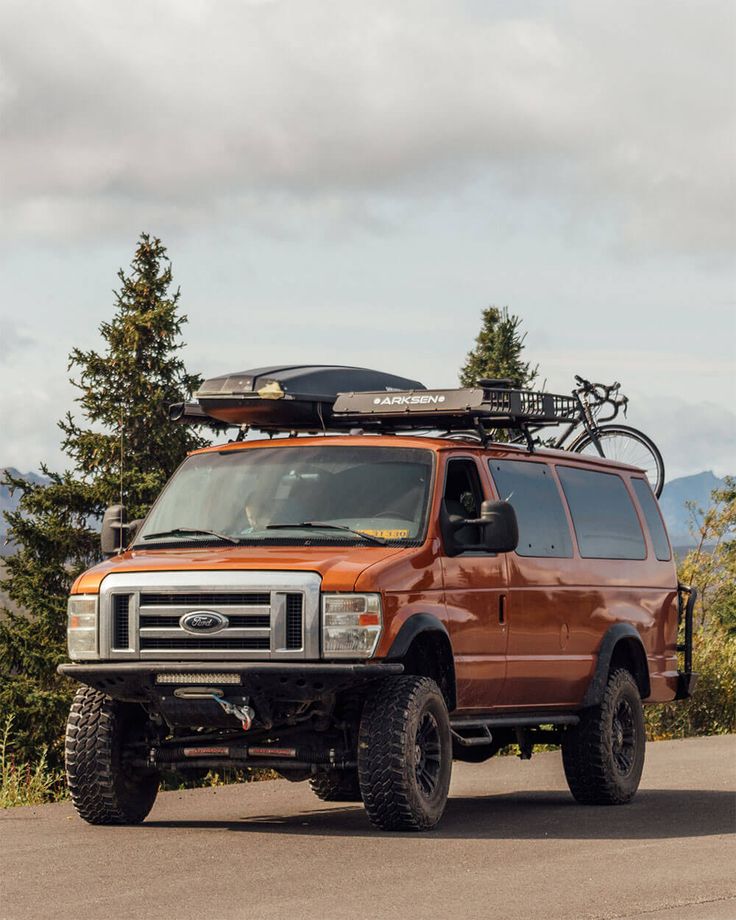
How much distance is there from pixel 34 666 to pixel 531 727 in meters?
29.9

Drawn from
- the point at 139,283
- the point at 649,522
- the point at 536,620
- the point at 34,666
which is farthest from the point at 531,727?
the point at 139,283

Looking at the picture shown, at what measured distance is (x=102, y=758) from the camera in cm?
1141

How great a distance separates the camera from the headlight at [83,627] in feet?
36.9

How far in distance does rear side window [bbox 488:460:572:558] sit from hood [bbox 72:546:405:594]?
177 centimetres

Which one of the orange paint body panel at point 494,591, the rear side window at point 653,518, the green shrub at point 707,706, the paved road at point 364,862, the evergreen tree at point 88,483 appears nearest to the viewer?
the paved road at point 364,862

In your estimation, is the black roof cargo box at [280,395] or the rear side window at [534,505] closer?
the black roof cargo box at [280,395]

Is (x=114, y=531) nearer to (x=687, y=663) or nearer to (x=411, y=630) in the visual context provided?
(x=411, y=630)

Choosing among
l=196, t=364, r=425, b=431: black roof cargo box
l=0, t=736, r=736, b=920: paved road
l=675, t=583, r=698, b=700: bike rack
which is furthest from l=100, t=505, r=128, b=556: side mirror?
l=675, t=583, r=698, b=700: bike rack

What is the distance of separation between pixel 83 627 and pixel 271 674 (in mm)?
1402

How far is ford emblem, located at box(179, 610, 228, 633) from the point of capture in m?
10.9

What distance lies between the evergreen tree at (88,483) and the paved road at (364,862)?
88.9 feet

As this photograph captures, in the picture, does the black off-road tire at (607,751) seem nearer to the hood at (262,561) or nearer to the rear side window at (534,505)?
the rear side window at (534,505)

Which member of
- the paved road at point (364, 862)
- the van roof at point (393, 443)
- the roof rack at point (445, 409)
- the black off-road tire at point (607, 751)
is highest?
the roof rack at point (445, 409)

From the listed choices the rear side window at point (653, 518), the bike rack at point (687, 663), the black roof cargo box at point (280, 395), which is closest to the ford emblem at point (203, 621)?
the black roof cargo box at point (280, 395)
